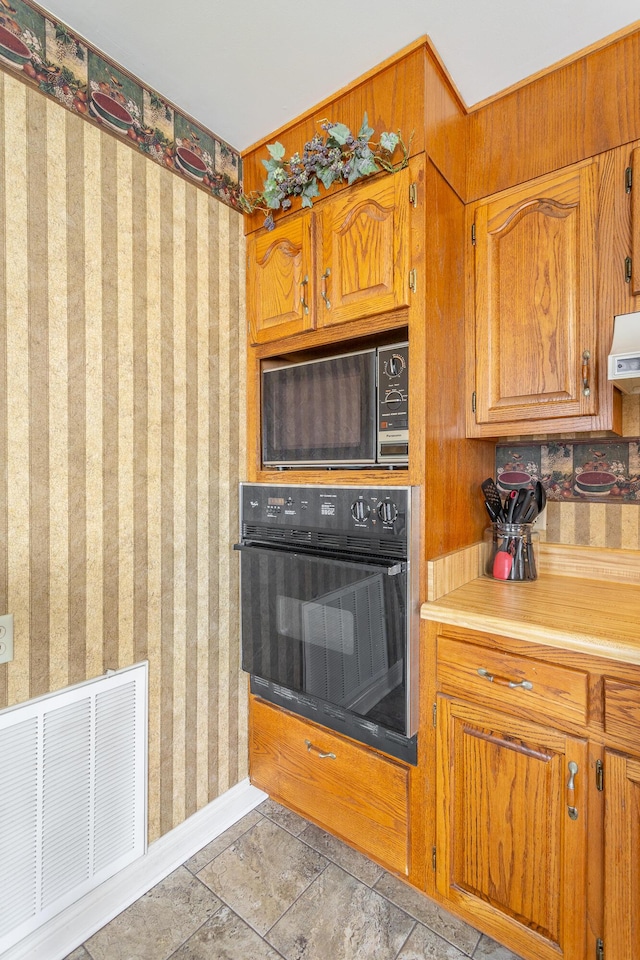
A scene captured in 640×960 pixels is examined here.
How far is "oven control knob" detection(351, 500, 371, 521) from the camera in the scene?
1.43 m

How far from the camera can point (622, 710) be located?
3.45 ft

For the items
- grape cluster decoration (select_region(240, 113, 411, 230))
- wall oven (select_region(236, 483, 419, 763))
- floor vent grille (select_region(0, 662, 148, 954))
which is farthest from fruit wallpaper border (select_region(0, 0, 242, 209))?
floor vent grille (select_region(0, 662, 148, 954))

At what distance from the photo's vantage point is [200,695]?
1.65m

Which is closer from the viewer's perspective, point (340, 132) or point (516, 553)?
point (340, 132)

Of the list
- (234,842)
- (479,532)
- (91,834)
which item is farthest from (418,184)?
(234,842)

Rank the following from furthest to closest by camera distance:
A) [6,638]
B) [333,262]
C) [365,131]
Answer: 1. [333,262]
2. [365,131]
3. [6,638]

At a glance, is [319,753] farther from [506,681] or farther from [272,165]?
[272,165]

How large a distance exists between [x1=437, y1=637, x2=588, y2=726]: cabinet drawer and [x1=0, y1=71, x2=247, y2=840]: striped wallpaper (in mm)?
846

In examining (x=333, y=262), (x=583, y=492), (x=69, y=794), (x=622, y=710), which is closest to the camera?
(x=622, y=710)

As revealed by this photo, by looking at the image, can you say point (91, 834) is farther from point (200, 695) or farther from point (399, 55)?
point (399, 55)

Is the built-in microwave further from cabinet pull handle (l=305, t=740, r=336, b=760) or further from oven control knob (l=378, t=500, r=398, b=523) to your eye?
→ cabinet pull handle (l=305, t=740, r=336, b=760)

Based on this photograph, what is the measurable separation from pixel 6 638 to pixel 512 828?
1.38 m

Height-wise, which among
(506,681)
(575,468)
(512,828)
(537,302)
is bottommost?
(512,828)

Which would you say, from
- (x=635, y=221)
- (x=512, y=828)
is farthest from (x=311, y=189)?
(x=512, y=828)
